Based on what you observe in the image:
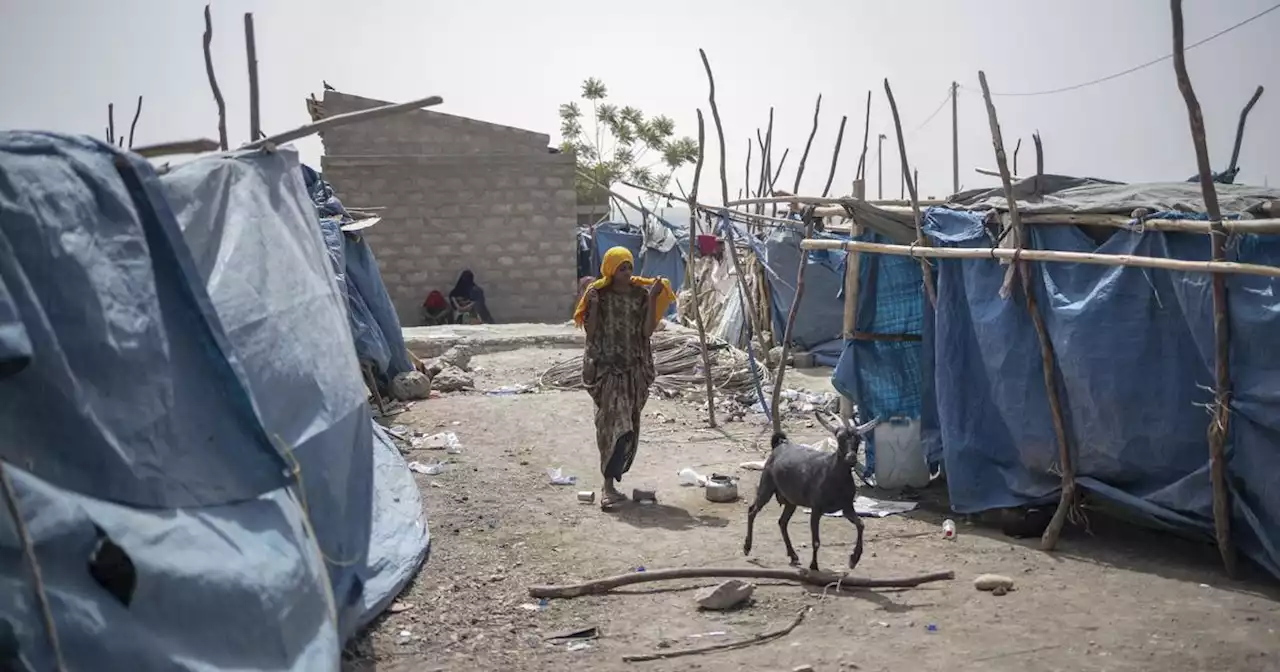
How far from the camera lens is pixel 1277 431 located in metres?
4.87

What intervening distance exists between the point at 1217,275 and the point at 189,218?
14.0ft

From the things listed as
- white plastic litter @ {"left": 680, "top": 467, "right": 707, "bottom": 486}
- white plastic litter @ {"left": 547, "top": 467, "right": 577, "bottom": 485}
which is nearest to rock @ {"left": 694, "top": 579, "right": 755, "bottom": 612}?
white plastic litter @ {"left": 680, "top": 467, "right": 707, "bottom": 486}

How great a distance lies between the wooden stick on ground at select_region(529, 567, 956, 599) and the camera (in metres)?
5.05

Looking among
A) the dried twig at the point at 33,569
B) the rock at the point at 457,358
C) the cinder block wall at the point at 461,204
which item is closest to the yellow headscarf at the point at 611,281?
the dried twig at the point at 33,569

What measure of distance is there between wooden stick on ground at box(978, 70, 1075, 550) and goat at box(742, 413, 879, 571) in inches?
46.7

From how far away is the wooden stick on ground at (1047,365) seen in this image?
575 cm

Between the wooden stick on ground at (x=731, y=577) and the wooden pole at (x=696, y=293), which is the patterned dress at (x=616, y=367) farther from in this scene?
the wooden pole at (x=696, y=293)

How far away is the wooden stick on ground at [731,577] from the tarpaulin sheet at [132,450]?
1.68 meters

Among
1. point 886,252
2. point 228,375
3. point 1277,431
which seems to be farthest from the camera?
point 886,252

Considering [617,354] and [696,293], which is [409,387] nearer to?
[696,293]

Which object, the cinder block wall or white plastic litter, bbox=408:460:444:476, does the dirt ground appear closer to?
white plastic litter, bbox=408:460:444:476

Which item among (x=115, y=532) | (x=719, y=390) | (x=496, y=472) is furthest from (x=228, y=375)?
(x=719, y=390)

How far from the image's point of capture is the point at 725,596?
484cm

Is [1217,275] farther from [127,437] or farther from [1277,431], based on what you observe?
[127,437]
